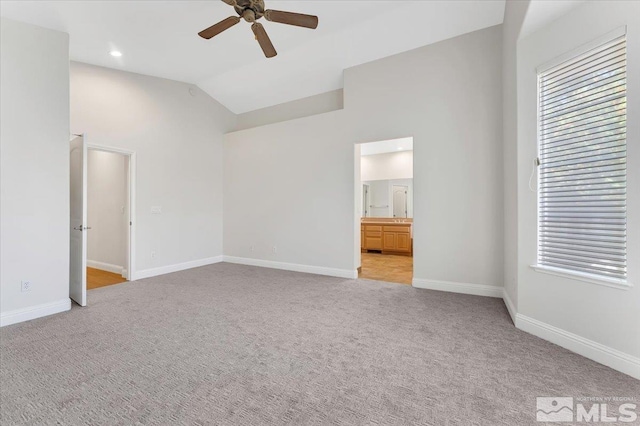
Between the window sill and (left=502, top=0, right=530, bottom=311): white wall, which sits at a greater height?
(left=502, top=0, right=530, bottom=311): white wall

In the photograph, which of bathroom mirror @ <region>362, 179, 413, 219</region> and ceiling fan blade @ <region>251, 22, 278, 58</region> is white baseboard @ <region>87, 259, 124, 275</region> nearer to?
ceiling fan blade @ <region>251, 22, 278, 58</region>

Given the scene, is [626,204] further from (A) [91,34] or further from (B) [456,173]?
(A) [91,34]

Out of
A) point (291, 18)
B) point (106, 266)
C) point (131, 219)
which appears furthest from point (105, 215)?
point (291, 18)

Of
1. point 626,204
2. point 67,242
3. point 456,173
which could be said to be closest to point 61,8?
point 67,242

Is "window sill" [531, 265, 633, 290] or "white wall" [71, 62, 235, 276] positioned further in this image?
"white wall" [71, 62, 235, 276]

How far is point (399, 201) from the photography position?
292 inches

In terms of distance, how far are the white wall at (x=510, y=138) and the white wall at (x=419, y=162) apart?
0.57 feet

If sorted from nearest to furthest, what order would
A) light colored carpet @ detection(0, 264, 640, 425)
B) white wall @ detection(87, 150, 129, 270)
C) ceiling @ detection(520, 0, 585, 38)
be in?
light colored carpet @ detection(0, 264, 640, 425), ceiling @ detection(520, 0, 585, 38), white wall @ detection(87, 150, 129, 270)

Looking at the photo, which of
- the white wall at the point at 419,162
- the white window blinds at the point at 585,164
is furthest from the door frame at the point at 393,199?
the white window blinds at the point at 585,164

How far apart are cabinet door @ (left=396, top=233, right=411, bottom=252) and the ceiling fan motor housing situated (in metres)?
5.65

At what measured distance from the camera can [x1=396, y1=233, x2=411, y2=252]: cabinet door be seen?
7.11 meters

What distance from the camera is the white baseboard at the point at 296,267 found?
497 cm

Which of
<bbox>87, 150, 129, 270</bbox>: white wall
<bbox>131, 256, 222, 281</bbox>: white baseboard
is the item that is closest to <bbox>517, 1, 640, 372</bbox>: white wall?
<bbox>131, 256, 222, 281</bbox>: white baseboard

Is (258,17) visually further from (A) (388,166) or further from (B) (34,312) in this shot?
(A) (388,166)
